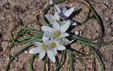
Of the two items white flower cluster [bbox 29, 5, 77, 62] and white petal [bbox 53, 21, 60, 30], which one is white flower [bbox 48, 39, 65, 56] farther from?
white petal [bbox 53, 21, 60, 30]

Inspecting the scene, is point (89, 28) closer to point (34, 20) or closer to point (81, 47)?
point (81, 47)

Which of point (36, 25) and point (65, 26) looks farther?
point (36, 25)

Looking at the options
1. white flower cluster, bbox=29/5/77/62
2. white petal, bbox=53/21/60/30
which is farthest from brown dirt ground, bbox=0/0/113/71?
white petal, bbox=53/21/60/30

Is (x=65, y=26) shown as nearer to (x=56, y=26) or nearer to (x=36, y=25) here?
(x=56, y=26)

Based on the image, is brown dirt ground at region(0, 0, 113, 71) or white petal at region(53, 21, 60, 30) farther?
brown dirt ground at region(0, 0, 113, 71)

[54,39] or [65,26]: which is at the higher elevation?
[65,26]

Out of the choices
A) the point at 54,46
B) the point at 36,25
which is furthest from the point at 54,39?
the point at 36,25

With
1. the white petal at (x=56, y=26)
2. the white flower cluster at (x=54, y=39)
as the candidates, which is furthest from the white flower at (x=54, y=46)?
the white petal at (x=56, y=26)

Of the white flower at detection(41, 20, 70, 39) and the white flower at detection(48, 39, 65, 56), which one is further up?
the white flower at detection(41, 20, 70, 39)

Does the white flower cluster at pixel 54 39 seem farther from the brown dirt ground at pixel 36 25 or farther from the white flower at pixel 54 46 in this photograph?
the brown dirt ground at pixel 36 25
